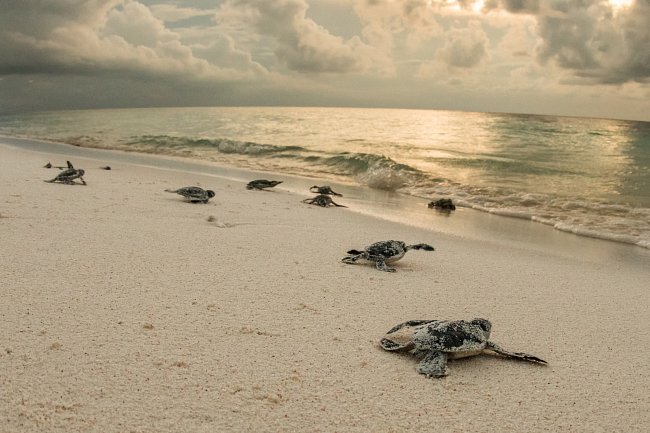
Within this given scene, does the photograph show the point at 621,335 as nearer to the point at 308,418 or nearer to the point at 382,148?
the point at 308,418

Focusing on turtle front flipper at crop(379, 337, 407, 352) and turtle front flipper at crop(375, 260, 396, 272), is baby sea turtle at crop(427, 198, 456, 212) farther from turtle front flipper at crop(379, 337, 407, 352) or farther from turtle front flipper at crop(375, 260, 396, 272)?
turtle front flipper at crop(379, 337, 407, 352)

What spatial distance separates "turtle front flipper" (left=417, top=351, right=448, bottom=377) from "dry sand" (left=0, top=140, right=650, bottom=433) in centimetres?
7

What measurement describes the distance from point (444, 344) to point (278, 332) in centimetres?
125

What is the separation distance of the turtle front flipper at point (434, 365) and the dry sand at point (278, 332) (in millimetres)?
70

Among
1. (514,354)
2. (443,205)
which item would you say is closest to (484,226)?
(443,205)

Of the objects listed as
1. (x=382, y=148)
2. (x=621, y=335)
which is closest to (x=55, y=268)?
(x=621, y=335)

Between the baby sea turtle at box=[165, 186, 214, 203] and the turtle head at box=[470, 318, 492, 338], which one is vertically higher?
the baby sea turtle at box=[165, 186, 214, 203]

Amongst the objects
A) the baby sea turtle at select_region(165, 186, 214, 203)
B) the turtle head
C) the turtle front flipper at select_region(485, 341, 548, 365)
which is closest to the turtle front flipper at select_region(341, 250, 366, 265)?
the turtle head

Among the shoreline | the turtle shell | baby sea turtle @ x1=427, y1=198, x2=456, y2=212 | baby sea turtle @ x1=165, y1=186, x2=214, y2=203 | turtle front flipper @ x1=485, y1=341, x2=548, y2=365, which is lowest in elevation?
the shoreline

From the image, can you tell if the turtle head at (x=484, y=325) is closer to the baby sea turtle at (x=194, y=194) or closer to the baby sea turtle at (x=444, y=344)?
the baby sea turtle at (x=444, y=344)

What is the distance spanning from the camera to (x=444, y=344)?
3.46m

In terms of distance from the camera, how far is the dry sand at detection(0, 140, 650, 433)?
108 inches

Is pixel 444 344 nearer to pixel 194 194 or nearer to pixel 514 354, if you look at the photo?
pixel 514 354

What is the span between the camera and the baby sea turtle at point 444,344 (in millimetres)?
3406
